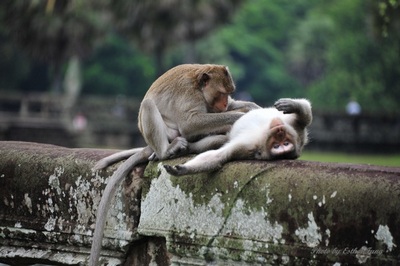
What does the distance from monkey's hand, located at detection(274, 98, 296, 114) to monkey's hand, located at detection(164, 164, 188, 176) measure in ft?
2.04

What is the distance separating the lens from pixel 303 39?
65.7 metres

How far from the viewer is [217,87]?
192 inches

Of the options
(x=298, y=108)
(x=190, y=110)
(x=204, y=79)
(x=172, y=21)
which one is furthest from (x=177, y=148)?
(x=172, y=21)

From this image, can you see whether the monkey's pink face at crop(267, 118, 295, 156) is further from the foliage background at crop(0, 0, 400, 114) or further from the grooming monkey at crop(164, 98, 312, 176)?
the foliage background at crop(0, 0, 400, 114)

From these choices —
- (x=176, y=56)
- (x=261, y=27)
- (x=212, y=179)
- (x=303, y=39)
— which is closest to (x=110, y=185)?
(x=212, y=179)

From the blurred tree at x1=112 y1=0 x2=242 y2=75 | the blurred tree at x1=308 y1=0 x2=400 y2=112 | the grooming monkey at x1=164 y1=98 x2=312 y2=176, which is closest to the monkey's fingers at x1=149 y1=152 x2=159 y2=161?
the grooming monkey at x1=164 y1=98 x2=312 y2=176

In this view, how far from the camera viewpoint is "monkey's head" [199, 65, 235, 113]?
488 centimetres

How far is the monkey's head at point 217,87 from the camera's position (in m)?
4.88

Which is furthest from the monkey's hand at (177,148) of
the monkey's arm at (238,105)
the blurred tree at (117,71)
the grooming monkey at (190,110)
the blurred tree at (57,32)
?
the blurred tree at (117,71)

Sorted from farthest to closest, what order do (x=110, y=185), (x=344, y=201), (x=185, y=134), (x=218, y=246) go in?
(x=185, y=134)
(x=110, y=185)
(x=218, y=246)
(x=344, y=201)

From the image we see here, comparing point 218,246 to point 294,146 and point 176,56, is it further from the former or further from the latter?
point 176,56

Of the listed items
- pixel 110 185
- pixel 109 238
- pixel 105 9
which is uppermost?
pixel 105 9

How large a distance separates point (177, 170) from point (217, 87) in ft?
3.29

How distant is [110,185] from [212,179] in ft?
1.80
